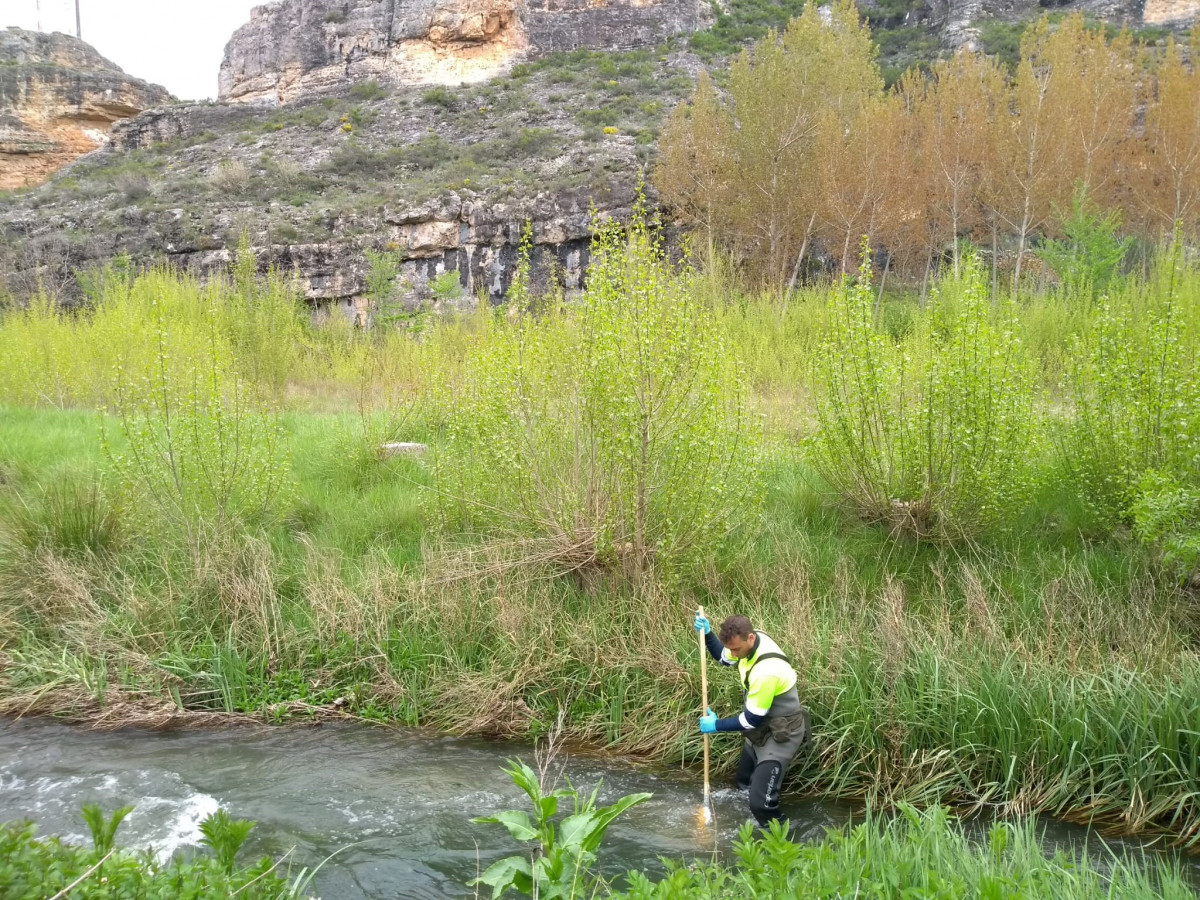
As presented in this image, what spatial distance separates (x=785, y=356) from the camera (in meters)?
13.0

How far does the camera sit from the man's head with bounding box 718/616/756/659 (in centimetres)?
545

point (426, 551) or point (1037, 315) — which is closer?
point (426, 551)

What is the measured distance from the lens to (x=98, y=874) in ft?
7.58

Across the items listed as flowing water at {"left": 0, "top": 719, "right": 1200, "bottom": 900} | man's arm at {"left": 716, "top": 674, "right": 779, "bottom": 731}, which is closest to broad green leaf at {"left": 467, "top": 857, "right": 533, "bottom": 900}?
flowing water at {"left": 0, "top": 719, "right": 1200, "bottom": 900}

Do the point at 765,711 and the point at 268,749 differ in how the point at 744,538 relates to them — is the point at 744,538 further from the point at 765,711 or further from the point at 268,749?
the point at 268,749

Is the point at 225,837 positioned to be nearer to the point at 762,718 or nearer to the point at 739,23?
the point at 762,718

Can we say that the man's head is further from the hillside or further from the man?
the hillside

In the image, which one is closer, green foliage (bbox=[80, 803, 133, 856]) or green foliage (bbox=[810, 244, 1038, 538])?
green foliage (bbox=[80, 803, 133, 856])

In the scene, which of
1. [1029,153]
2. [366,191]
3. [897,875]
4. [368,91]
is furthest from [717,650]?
[368,91]

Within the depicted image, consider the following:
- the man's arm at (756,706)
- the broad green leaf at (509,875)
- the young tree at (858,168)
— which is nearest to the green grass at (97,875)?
the broad green leaf at (509,875)

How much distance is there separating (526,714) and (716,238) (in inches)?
687

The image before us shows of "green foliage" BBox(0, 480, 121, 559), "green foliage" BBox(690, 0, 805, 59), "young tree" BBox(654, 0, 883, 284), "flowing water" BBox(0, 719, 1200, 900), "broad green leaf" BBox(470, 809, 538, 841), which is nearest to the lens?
"broad green leaf" BBox(470, 809, 538, 841)

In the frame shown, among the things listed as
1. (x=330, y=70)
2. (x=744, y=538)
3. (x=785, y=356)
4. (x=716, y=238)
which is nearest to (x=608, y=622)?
(x=744, y=538)

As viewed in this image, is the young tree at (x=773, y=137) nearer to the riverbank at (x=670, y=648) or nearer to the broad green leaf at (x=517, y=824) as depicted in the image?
the riverbank at (x=670, y=648)
